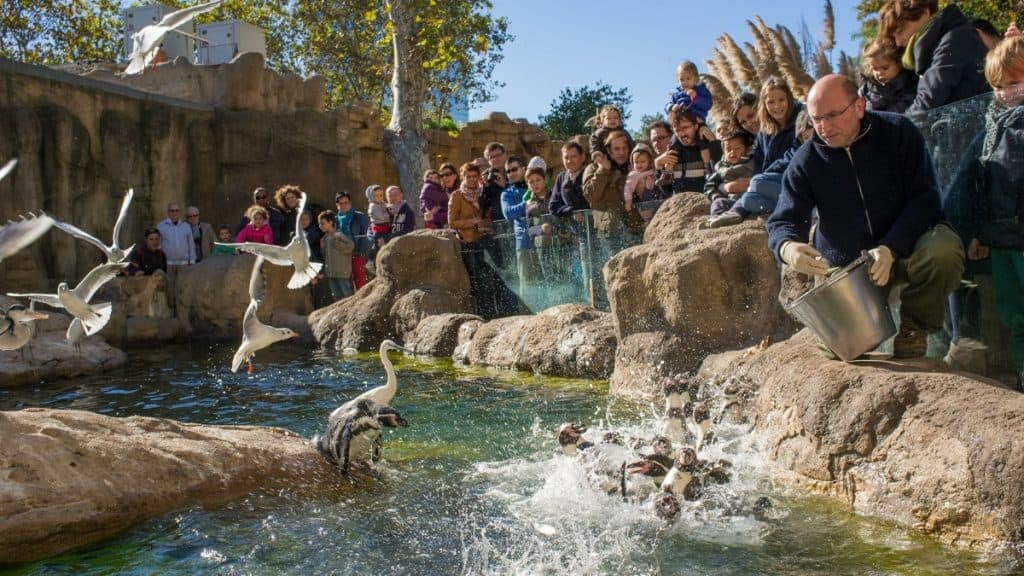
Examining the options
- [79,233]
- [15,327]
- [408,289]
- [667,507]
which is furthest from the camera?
[408,289]

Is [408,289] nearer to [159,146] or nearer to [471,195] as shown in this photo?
[471,195]

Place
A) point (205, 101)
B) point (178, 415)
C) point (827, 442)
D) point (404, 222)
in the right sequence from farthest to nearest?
point (205, 101) < point (404, 222) < point (178, 415) < point (827, 442)

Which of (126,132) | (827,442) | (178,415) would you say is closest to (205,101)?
(126,132)

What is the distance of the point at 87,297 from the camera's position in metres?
7.96

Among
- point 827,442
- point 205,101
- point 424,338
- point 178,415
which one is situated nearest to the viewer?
point 827,442

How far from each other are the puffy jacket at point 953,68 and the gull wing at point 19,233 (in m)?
5.29

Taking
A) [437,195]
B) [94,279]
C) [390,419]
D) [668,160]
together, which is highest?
[437,195]

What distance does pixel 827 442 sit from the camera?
185 inches

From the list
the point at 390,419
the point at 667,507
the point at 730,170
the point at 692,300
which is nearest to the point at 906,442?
the point at 667,507

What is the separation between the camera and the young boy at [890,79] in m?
6.25

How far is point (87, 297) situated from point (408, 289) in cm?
587

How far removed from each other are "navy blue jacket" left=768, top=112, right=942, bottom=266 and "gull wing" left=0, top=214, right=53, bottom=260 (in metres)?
4.26

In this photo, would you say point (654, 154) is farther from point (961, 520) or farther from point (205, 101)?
point (205, 101)

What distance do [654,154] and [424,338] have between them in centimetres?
388
